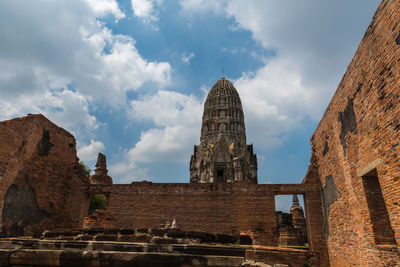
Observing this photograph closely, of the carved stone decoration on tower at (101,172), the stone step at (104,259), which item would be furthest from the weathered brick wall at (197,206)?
the stone step at (104,259)

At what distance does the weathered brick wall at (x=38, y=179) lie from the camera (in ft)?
29.2

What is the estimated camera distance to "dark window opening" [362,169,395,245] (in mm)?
6969

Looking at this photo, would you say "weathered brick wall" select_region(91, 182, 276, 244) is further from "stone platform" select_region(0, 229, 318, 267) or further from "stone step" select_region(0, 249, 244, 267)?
"stone step" select_region(0, 249, 244, 267)

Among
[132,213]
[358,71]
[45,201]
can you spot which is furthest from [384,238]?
[45,201]

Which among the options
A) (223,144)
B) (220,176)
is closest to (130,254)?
(220,176)

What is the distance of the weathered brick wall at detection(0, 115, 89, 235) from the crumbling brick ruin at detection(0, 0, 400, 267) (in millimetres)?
40

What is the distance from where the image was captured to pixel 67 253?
421cm

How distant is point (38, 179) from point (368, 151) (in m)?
11.0

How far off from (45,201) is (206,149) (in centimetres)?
3700

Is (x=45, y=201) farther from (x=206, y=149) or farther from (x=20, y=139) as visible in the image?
(x=206, y=149)

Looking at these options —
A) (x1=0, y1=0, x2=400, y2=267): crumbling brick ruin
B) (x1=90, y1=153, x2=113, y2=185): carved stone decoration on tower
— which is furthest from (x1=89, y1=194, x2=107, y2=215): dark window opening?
(x1=0, y1=0, x2=400, y2=267): crumbling brick ruin

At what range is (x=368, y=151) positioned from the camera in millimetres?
7062

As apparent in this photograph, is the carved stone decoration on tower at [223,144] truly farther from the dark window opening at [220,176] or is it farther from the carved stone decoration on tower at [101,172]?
the carved stone decoration on tower at [101,172]

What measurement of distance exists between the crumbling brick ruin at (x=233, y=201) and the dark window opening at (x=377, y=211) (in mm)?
25
